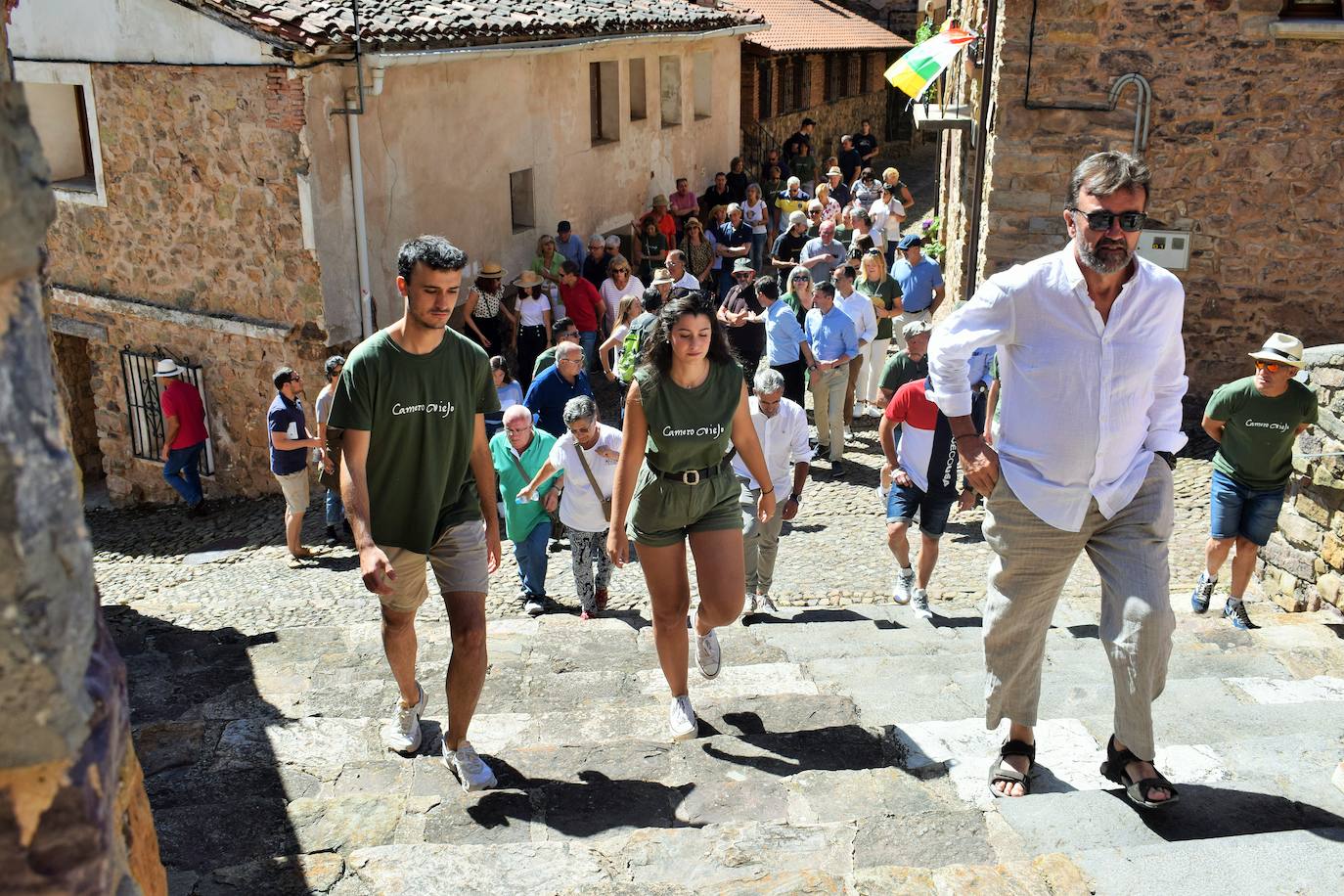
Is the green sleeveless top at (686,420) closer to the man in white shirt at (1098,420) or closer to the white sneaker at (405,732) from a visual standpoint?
the man in white shirt at (1098,420)

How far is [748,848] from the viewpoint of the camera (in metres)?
3.47

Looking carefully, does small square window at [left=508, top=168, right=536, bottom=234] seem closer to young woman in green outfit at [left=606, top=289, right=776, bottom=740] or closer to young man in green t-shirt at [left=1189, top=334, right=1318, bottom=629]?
young man in green t-shirt at [left=1189, top=334, right=1318, bottom=629]

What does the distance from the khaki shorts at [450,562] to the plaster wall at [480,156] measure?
8.62 meters

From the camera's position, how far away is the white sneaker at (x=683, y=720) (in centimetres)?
496

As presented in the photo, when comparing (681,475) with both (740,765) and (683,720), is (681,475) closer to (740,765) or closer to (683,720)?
(683,720)

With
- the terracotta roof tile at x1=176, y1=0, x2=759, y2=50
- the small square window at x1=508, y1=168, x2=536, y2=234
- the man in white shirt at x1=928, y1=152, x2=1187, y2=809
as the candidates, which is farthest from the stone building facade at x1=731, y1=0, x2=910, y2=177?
the man in white shirt at x1=928, y1=152, x2=1187, y2=809

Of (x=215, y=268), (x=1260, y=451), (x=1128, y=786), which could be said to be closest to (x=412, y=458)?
(x=1128, y=786)

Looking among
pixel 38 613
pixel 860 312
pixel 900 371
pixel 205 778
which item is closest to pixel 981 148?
pixel 860 312

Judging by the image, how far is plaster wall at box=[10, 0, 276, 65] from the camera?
39.9ft

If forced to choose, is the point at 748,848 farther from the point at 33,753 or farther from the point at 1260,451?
the point at 1260,451

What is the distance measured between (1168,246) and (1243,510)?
5579mm

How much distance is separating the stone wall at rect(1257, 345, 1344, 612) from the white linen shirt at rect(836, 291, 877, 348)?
494 cm

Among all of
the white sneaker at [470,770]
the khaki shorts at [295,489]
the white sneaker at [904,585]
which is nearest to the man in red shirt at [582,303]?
the khaki shorts at [295,489]

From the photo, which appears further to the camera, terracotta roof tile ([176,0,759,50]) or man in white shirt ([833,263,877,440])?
man in white shirt ([833,263,877,440])
